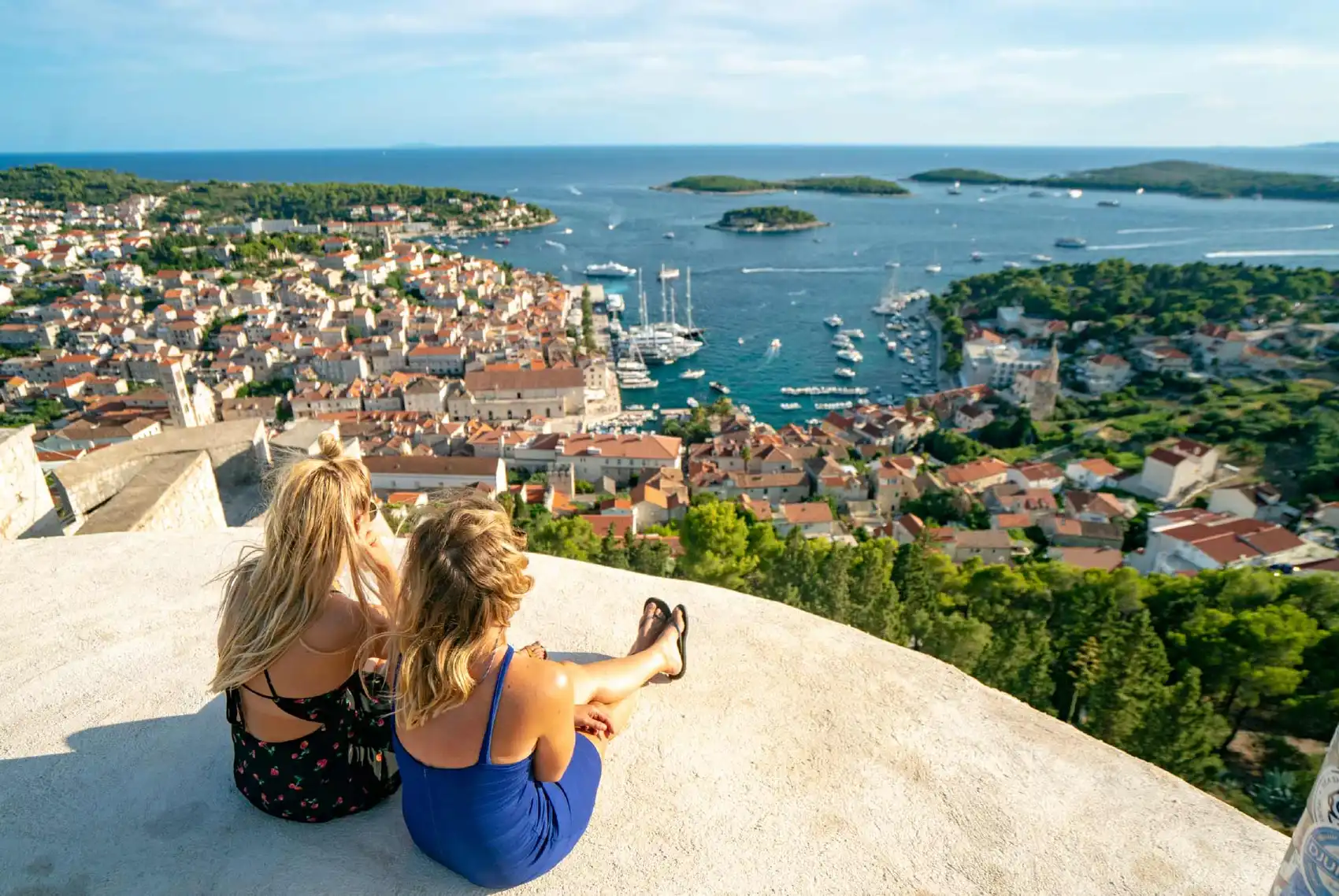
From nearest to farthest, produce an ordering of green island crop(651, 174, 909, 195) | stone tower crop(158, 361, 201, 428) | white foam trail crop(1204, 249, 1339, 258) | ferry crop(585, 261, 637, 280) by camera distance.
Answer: stone tower crop(158, 361, 201, 428), ferry crop(585, 261, 637, 280), white foam trail crop(1204, 249, 1339, 258), green island crop(651, 174, 909, 195)

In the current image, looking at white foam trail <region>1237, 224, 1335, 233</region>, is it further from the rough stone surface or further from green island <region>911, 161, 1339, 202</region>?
the rough stone surface

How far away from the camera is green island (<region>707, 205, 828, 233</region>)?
8012 centimetres

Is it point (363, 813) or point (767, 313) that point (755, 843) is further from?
point (767, 313)

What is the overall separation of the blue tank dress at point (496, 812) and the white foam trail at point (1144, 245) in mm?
80254

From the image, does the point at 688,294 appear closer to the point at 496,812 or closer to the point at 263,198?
the point at 496,812

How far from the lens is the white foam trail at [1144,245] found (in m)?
69.3

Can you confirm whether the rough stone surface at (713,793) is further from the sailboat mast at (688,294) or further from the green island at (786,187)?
the green island at (786,187)

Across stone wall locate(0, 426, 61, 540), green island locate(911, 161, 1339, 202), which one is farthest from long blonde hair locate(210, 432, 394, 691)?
green island locate(911, 161, 1339, 202)

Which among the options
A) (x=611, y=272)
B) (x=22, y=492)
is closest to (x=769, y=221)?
(x=611, y=272)

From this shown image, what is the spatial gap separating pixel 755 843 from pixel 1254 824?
1.57 m

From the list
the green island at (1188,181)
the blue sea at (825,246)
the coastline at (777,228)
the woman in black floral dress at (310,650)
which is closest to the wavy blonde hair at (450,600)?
the woman in black floral dress at (310,650)

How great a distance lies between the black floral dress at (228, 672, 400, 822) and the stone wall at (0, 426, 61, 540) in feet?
12.4

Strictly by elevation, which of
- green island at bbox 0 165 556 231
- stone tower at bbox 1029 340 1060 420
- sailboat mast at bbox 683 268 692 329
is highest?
green island at bbox 0 165 556 231

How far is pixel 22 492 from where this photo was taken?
15.1 feet
